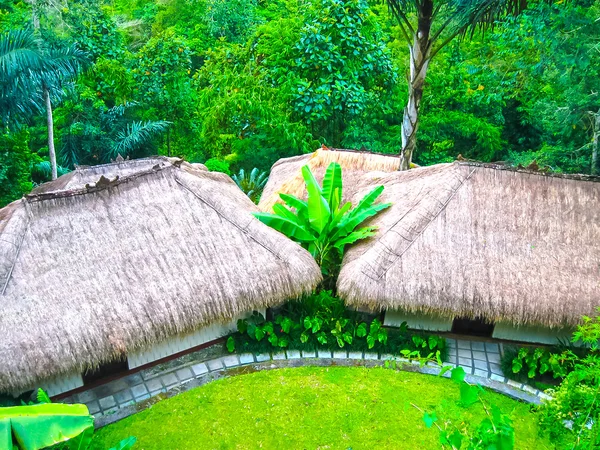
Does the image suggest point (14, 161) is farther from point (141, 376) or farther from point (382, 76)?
point (382, 76)

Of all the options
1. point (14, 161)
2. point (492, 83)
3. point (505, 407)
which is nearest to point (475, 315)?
point (505, 407)

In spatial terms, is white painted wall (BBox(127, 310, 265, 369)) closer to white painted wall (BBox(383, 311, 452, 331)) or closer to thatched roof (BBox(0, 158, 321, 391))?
thatched roof (BBox(0, 158, 321, 391))

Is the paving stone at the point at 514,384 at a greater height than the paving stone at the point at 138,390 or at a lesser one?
lesser

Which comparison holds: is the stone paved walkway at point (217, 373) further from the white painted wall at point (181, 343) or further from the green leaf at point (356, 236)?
the green leaf at point (356, 236)

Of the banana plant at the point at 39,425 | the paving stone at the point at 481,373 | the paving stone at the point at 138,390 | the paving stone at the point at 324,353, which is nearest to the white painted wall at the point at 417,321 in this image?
the paving stone at the point at 481,373

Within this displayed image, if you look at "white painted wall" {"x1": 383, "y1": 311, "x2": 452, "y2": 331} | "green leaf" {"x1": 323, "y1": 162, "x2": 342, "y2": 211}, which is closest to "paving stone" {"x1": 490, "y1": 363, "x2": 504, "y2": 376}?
"white painted wall" {"x1": 383, "y1": 311, "x2": 452, "y2": 331}

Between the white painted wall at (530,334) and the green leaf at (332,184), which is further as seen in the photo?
the green leaf at (332,184)

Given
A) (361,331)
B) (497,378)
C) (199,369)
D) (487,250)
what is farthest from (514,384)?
(199,369)
